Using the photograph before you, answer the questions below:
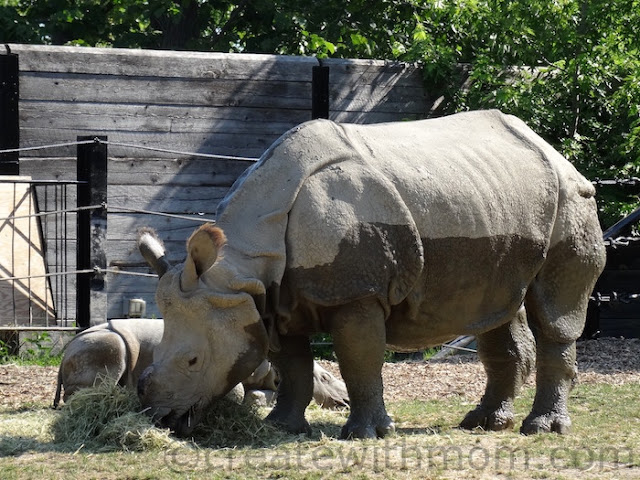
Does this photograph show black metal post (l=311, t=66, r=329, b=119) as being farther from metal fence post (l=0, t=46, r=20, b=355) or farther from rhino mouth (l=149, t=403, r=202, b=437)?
rhino mouth (l=149, t=403, r=202, b=437)

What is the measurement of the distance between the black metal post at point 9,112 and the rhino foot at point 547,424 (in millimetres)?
5438

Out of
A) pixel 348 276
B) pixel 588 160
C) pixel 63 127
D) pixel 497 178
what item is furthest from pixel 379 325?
pixel 588 160

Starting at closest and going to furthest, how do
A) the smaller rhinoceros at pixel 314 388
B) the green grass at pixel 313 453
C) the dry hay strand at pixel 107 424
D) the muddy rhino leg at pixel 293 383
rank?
the green grass at pixel 313 453 < the dry hay strand at pixel 107 424 < the muddy rhino leg at pixel 293 383 < the smaller rhinoceros at pixel 314 388

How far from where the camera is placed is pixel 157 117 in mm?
11359

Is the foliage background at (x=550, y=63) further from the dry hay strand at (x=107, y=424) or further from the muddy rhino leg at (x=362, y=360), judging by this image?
the dry hay strand at (x=107, y=424)

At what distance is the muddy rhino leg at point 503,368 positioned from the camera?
771 centimetres

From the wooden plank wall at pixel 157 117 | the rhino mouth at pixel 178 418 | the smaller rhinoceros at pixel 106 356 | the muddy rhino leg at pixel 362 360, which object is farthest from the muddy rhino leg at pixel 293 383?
the wooden plank wall at pixel 157 117

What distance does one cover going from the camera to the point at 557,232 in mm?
7484

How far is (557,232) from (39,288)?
16.8 feet

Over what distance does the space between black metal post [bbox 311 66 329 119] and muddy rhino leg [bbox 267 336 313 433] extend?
5.03 m

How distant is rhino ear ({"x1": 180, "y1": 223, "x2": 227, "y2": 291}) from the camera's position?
6332mm

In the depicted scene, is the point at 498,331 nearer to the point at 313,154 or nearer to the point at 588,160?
the point at 313,154

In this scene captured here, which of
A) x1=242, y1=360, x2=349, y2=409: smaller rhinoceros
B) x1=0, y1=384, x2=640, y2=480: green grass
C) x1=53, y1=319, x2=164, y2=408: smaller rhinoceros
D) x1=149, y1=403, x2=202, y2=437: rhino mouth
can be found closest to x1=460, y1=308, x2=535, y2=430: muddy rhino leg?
x1=0, y1=384, x2=640, y2=480: green grass

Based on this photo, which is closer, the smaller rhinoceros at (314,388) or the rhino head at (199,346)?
the rhino head at (199,346)
